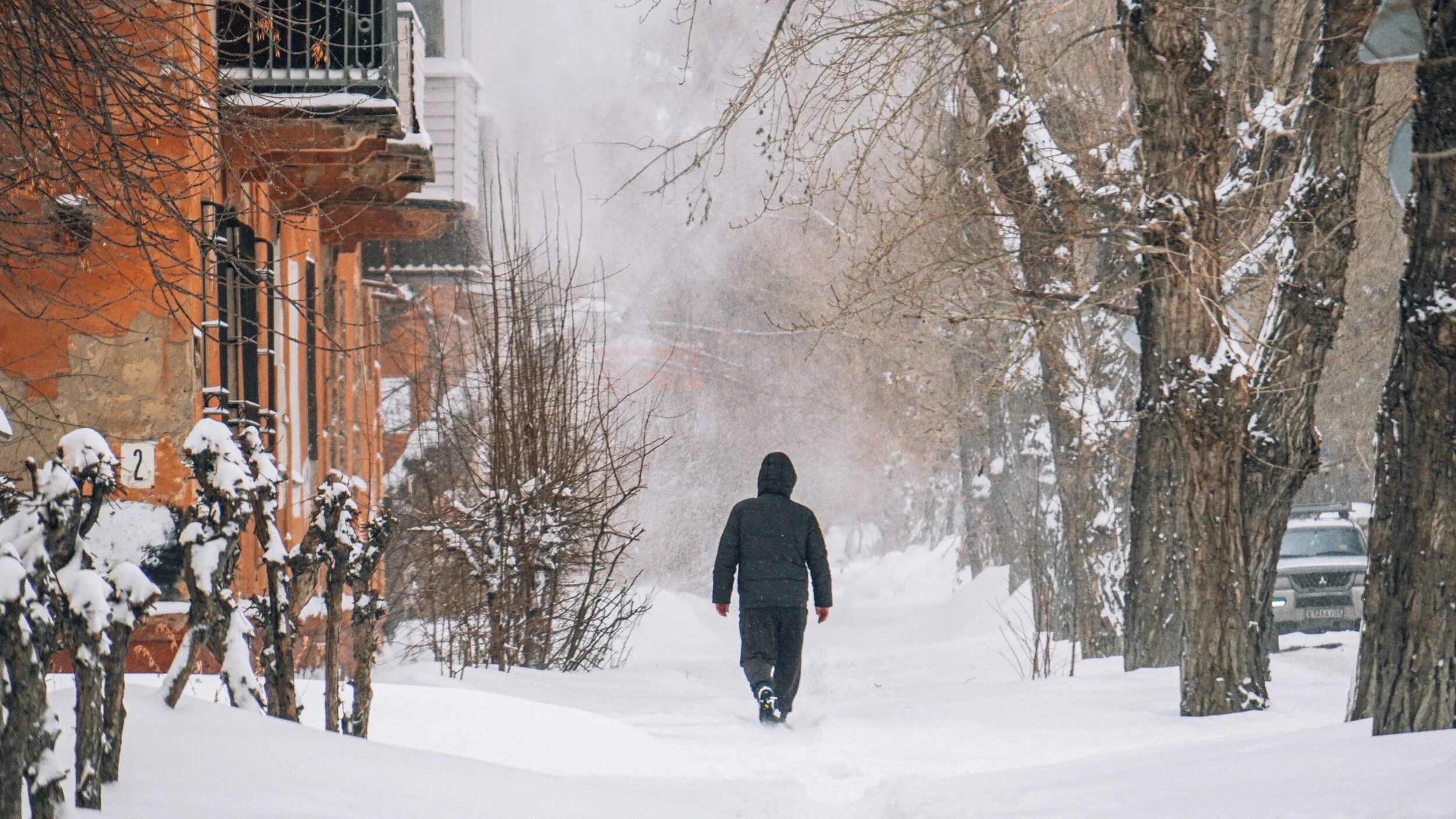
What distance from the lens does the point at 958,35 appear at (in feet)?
37.8

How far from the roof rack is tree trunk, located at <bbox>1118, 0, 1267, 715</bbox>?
1262 centimetres

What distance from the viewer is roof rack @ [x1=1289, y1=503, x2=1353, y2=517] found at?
2147 cm

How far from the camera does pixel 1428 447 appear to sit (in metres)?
6.25

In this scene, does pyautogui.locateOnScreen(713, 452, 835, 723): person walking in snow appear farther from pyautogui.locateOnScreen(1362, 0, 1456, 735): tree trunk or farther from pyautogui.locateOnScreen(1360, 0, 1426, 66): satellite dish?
pyautogui.locateOnScreen(1360, 0, 1426, 66): satellite dish

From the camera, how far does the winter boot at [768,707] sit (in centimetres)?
977

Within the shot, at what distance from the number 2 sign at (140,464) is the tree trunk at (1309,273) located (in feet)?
22.2

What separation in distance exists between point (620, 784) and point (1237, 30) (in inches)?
427

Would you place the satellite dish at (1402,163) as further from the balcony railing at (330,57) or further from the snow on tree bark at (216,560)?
the balcony railing at (330,57)

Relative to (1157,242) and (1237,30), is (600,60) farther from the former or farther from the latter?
(1157,242)

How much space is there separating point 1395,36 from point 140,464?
24.7ft

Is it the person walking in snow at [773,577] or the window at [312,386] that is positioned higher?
the window at [312,386]

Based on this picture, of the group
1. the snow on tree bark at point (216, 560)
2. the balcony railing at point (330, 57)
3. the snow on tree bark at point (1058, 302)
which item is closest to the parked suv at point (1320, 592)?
the snow on tree bark at point (1058, 302)

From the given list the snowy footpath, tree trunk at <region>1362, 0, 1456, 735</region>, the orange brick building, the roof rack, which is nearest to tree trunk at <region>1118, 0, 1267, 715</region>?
the snowy footpath

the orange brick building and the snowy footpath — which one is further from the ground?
the orange brick building
